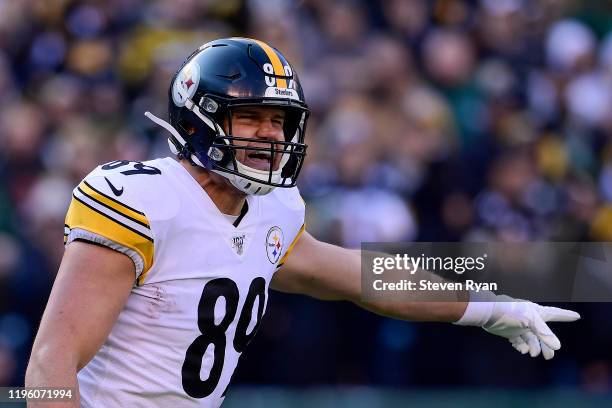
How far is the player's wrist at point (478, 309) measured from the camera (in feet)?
13.2

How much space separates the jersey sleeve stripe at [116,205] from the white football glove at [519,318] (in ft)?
4.62

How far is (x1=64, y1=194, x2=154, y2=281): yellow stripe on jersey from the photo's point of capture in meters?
3.12

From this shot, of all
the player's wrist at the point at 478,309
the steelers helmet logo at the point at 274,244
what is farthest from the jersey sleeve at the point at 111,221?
the player's wrist at the point at 478,309

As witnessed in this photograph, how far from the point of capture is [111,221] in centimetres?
314

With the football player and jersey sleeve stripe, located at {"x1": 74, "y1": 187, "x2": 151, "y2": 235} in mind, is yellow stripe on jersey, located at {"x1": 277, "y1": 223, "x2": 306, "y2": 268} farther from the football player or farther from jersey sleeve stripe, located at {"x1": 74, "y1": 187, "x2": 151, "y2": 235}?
jersey sleeve stripe, located at {"x1": 74, "y1": 187, "x2": 151, "y2": 235}

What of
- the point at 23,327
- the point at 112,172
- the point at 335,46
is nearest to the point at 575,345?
the point at 335,46

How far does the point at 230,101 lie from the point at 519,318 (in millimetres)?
1362

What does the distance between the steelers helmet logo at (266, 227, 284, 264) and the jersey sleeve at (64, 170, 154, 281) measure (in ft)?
1.79

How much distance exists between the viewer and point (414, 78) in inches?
311

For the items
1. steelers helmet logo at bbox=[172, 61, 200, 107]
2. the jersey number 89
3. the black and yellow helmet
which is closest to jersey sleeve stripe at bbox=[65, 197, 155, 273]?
the jersey number 89

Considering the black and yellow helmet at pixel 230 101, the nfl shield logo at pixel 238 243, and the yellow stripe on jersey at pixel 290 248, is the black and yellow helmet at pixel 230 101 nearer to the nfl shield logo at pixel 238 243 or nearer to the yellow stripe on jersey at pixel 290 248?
the nfl shield logo at pixel 238 243

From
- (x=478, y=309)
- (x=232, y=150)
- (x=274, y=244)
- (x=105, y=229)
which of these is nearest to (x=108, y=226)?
(x=105, y=229)

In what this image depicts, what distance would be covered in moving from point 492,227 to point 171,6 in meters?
3.00

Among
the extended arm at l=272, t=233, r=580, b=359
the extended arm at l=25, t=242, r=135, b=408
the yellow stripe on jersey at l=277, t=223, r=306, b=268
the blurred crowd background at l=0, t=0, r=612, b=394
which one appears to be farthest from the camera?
the blurred crowd background at l=0, t=0, r=612, b=394
